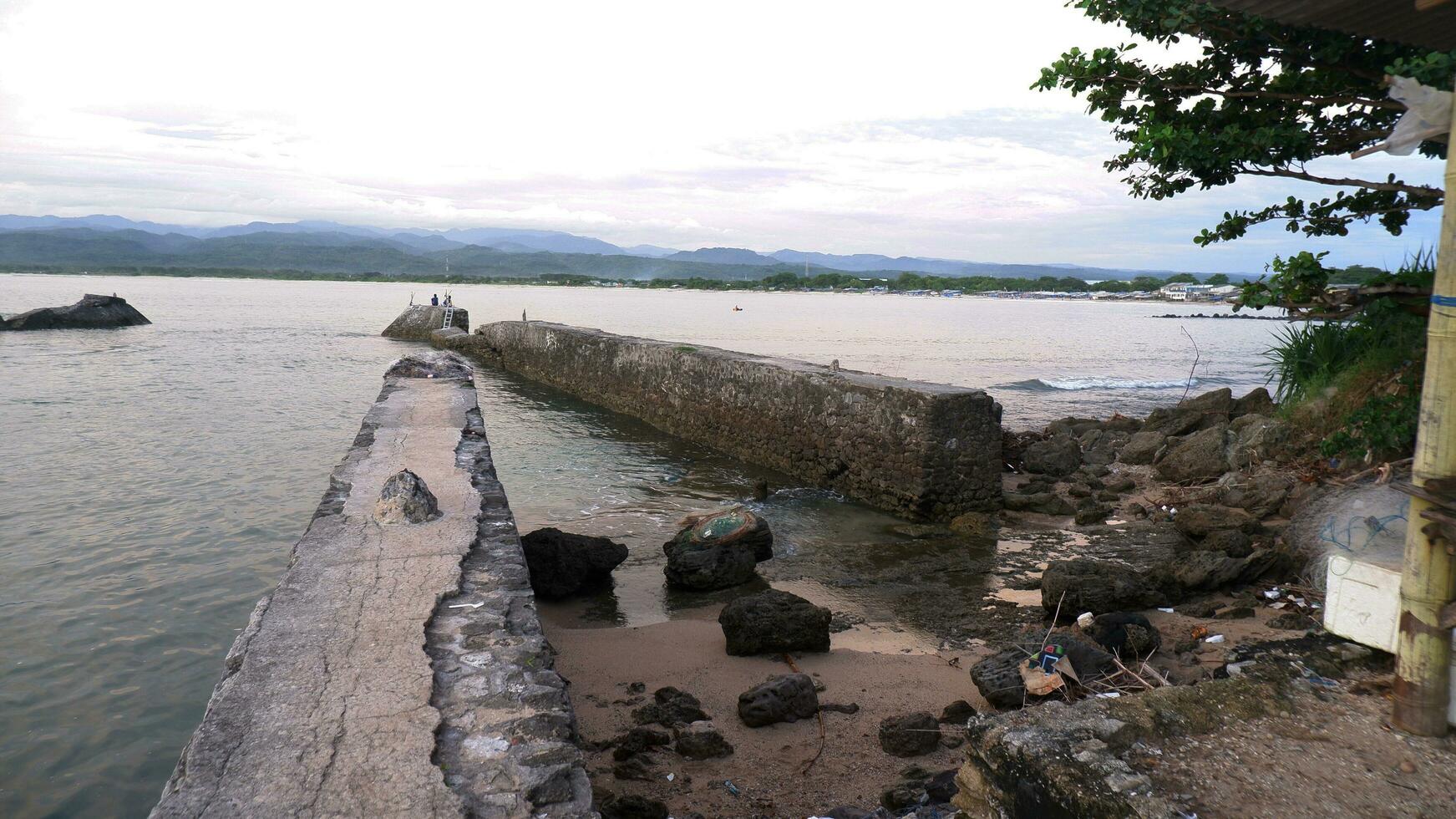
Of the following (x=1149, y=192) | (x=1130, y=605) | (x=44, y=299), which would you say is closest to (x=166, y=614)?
(x=1130, y=605)

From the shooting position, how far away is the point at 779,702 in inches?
178

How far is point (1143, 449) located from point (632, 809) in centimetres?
923

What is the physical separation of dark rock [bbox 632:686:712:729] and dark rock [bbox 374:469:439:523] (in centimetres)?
190

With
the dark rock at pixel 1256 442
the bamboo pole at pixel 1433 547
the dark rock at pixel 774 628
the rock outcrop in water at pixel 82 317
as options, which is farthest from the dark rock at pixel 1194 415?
the rock outcrop in water at pixel 82 317

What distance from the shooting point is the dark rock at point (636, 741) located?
4145 millimetres

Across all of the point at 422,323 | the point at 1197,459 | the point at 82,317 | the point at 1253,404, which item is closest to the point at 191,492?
the point at 1197,459

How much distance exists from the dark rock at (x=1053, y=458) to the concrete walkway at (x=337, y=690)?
280 inches

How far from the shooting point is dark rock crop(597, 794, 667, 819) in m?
3.55

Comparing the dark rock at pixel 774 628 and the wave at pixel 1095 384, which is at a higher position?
the dark rock at pixel 774 628

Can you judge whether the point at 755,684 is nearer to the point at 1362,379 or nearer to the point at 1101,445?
the point at 1362,379

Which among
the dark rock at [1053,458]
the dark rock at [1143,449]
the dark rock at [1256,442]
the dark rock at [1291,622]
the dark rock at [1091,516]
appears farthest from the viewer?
the dark rock at [1143,449]

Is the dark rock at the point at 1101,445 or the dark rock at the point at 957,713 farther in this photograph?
the dark rock at the point at 1101,445

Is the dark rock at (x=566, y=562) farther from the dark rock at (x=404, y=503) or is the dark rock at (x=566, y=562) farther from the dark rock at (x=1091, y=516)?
the dark rock at (x=1091, y=516)

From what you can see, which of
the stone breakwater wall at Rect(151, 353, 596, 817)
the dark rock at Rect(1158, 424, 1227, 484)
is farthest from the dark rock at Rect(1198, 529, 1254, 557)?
the stone breakwater wall at Rect(151, 353, 596, 817)
